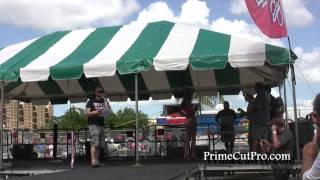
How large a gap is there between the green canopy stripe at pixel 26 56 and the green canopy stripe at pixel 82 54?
2.86 ft

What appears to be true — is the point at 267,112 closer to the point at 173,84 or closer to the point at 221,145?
the point at 221,145

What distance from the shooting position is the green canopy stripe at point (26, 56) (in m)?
11.6

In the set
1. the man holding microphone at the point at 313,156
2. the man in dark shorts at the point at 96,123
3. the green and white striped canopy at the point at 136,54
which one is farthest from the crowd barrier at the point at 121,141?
the man holding microphone at the point at 313,156

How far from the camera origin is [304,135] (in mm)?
11930

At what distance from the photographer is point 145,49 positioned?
1153cm

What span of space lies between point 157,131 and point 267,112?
603cm

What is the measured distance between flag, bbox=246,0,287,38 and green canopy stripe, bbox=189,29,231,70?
3.82 feet

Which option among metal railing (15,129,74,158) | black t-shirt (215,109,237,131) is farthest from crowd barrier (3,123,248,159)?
black t-shirt (215,109,237,131)

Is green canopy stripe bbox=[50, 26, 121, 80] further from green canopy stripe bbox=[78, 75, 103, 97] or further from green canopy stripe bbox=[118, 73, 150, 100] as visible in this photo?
green canopy stripe bbox=[78, 75, 103, 97]

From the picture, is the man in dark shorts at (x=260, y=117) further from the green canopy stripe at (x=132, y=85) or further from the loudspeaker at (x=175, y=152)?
the green canopy stripe at (x=132, y=85)

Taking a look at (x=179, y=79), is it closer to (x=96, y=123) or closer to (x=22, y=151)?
(x=22, y=151)

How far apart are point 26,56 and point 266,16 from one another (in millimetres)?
5800

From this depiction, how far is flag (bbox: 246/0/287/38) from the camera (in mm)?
9820

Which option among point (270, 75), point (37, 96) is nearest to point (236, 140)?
point (270, 75)
